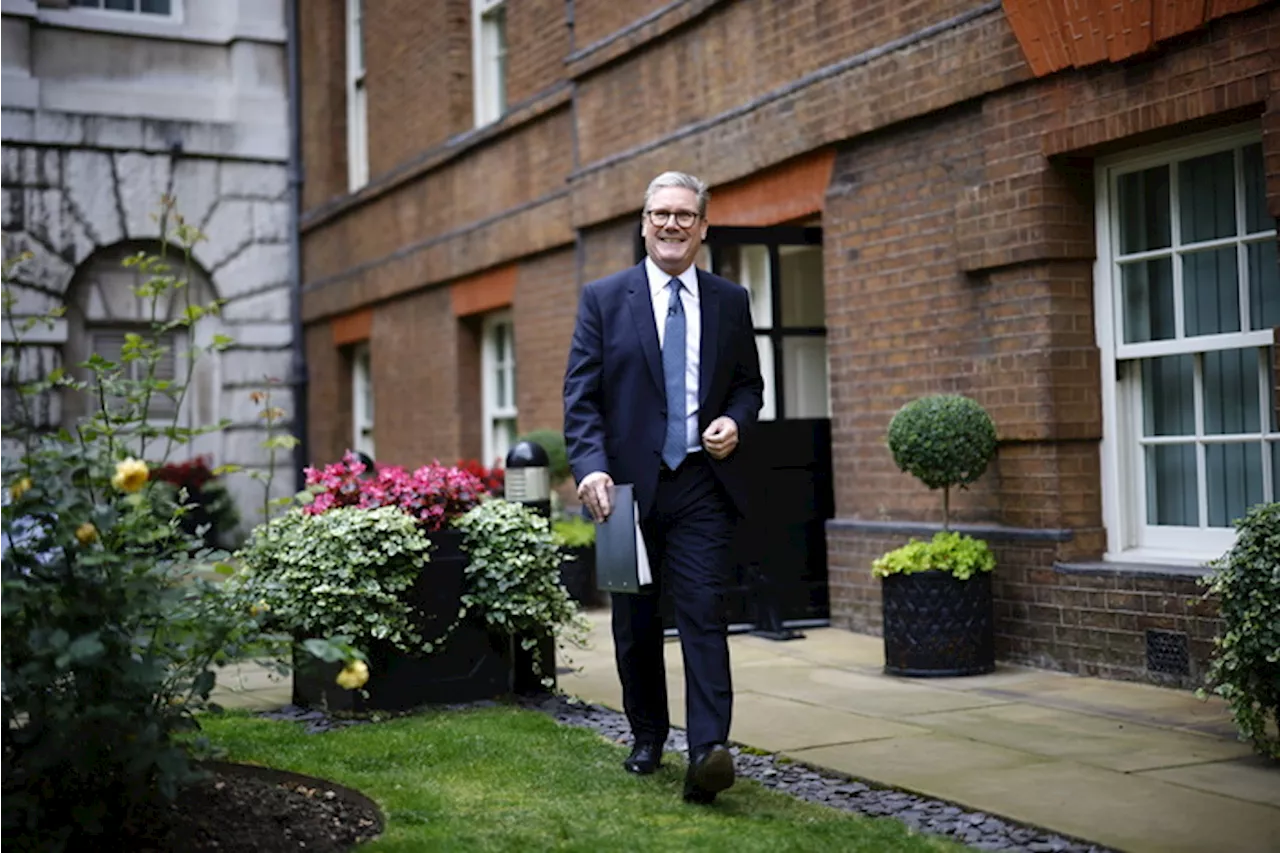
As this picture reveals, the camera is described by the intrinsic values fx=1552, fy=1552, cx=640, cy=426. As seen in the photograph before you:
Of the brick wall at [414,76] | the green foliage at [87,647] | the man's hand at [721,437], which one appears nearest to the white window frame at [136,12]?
the brick wall at [414,76]

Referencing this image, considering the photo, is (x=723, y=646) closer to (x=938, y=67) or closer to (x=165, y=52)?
(x=938, y=67)

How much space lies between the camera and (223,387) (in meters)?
17.8

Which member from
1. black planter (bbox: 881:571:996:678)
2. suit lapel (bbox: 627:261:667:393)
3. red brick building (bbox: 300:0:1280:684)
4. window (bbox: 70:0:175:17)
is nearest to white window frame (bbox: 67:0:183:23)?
window (bbox: 70:0:175:17)

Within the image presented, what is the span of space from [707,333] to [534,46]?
321 inches

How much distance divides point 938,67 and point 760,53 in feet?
5.90

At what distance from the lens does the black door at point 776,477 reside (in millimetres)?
9047

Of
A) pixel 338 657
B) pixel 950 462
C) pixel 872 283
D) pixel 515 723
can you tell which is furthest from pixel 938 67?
pixel 338 657

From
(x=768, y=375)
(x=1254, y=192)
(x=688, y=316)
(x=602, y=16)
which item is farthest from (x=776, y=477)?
(x=688, y=316)

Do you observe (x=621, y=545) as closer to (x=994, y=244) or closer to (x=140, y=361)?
(x=994, y=244)

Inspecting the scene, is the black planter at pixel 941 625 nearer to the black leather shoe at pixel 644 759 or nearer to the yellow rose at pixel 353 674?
the black leather shoe at pixel 644 759

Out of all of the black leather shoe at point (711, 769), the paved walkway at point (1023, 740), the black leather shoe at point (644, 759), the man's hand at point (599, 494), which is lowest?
the paved walkway at point (1023, 740)

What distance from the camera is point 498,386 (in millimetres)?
14203

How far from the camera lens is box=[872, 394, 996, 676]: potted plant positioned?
7.27 meters

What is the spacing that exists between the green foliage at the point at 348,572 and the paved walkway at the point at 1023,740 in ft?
1.40
